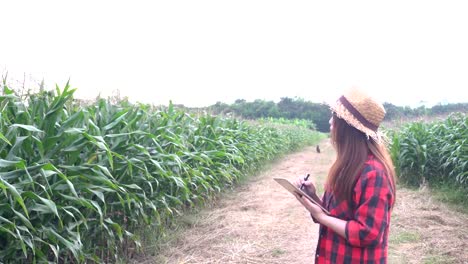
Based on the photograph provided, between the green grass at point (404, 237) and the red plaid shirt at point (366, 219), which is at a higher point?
the red plaid shirt at point (366, 219)

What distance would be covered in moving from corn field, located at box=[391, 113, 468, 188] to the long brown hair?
6073 millimetres

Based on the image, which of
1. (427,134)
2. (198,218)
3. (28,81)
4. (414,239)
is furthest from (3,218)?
(427,134)

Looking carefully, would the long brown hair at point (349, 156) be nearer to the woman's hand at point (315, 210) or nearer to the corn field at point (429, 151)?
the woman's hand at point (315, 210)

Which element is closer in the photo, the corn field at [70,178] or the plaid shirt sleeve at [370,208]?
the plaid shirt sleeve at [370,208]

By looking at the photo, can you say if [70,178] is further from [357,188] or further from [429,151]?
[429,151]

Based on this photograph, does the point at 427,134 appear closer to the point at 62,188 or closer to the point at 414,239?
the point at 414,239

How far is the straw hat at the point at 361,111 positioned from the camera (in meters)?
1.87

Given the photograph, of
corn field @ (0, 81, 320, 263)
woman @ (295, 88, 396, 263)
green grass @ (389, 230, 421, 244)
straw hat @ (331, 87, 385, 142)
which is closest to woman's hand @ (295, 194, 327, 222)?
woman @ (295, 88, 396, 263)

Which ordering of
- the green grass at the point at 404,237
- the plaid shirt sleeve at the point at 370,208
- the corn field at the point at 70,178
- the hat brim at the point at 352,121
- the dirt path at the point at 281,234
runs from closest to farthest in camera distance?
the plaid shirt sleeve at the point at 370,208
the hat brim at the point at 352,121
the corn field at the point at 70,178
the dirt path at the point at 281,234
the green grass at the point at 404,237

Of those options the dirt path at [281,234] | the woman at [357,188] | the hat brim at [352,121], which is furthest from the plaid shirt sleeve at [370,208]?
the dirt path at [281,234]

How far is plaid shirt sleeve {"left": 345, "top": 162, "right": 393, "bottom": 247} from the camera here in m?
1.76

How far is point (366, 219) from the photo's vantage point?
1.76 metres

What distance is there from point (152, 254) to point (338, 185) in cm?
296

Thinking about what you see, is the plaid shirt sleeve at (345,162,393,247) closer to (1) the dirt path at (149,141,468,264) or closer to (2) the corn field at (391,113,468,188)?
(1) the dirt path at (149,141,468,264)
